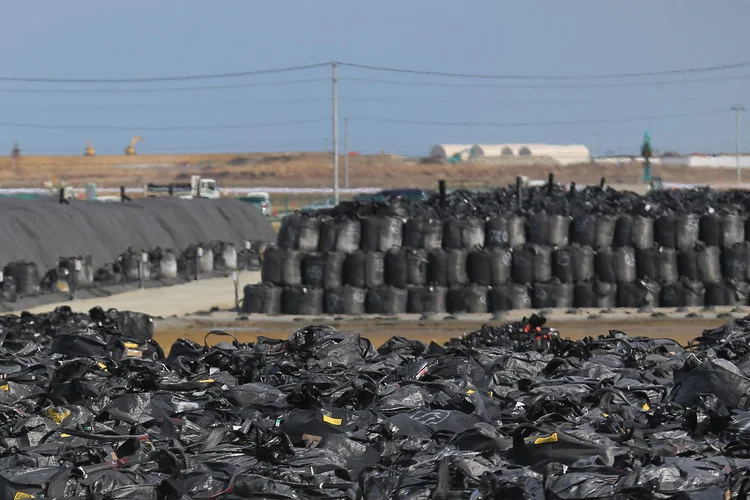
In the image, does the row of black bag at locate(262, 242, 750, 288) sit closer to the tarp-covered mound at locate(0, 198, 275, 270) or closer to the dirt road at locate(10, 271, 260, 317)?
the dirt road at locate(10, 271, 260, 317)

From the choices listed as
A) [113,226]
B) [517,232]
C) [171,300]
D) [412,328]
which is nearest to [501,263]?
[517,232]

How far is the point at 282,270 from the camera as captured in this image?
2491cm

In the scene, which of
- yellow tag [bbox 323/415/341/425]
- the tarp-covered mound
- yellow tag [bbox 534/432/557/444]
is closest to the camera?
yellow tag [bbox 534/432/557/444]

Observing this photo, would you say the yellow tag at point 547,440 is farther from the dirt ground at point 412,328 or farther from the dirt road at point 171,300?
the dirt road at point 171,300

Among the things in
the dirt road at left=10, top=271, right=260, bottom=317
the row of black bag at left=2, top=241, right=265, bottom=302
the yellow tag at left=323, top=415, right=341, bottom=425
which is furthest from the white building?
the yellow tag at left=323, top=415, right=341, bottom=425

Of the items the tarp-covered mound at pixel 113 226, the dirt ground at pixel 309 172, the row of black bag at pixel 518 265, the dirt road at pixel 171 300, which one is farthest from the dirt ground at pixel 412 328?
the dirt ground at pixel 309 172

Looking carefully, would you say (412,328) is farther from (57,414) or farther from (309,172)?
(309,172)

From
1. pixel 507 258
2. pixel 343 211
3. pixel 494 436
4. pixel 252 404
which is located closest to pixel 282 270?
pixel 343 211

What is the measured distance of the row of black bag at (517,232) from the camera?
2462 centimetres

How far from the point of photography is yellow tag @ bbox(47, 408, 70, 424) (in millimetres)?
10105

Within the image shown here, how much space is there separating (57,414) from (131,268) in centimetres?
2083

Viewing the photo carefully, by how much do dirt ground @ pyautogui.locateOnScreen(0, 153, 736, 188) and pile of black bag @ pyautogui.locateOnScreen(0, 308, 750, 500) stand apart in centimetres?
8745

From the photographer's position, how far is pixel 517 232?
81.4ft

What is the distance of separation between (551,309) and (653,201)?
6494 millimetres
